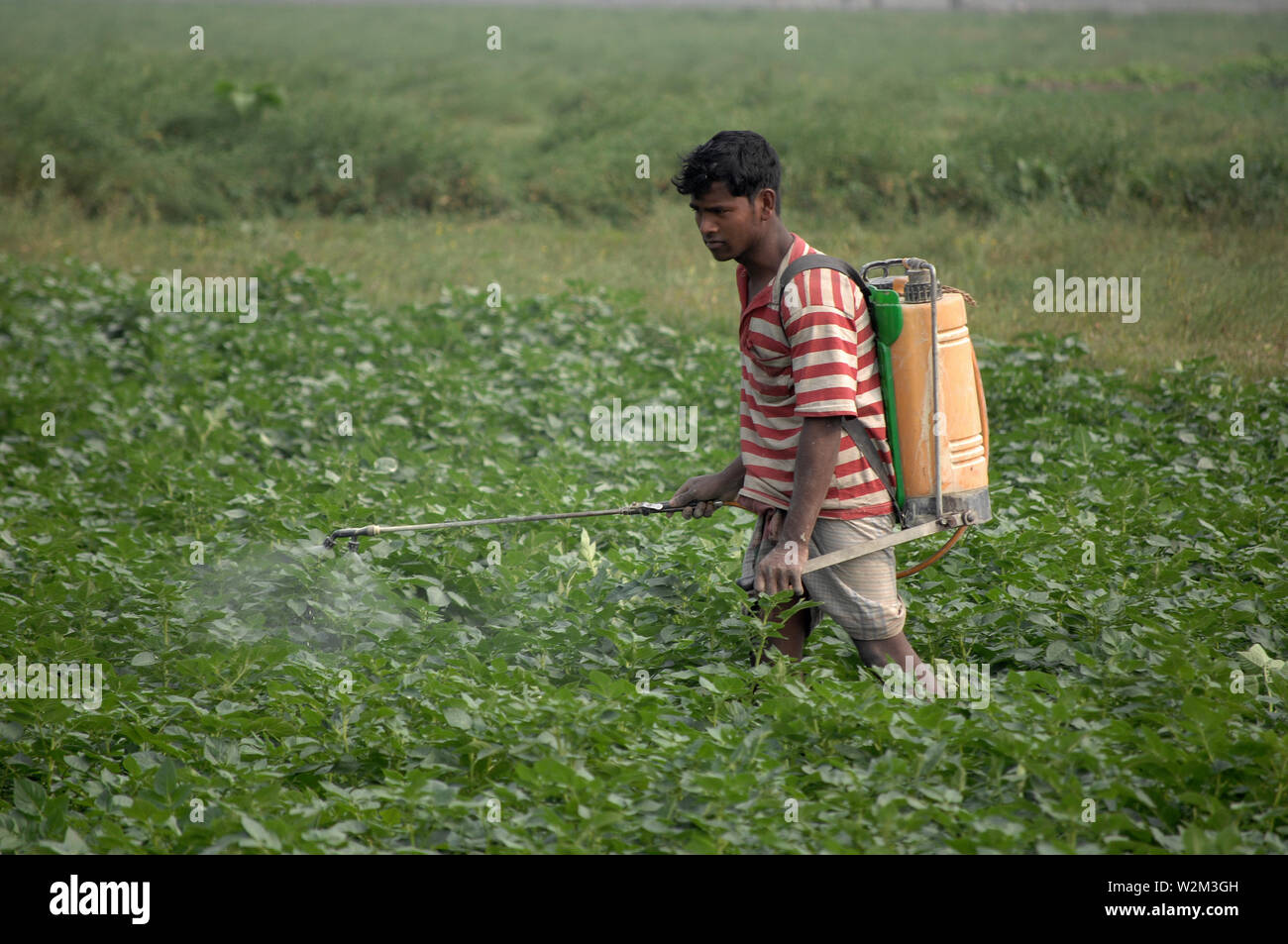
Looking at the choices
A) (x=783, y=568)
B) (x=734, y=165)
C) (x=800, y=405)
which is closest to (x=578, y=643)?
(x=783, y=568)

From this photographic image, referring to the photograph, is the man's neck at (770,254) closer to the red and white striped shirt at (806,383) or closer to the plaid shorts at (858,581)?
the red and white striped shirt at (806,383)

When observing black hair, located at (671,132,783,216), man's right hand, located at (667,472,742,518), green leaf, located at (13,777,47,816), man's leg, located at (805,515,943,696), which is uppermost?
black hair, located at (671,132,783,216)

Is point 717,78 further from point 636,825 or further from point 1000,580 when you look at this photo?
point 636,825

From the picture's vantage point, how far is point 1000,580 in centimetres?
459

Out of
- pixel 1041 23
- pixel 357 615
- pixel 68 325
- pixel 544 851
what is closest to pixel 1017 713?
pixel 544 851

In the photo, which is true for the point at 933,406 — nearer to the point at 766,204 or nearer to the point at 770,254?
the point at 770,254

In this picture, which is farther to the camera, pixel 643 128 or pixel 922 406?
pixel 643 128

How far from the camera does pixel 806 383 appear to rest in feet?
11.0

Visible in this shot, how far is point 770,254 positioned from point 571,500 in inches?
84.0

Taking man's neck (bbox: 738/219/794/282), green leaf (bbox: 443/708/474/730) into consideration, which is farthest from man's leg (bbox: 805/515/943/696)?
green leaf (bbox: 443/708/474/730)

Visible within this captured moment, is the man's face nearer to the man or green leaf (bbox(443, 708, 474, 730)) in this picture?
the man

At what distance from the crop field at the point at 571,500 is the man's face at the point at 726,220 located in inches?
44.1

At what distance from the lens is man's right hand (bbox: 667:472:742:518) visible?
13.0 feet

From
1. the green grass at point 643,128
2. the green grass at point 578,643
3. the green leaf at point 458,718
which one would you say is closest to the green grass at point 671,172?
the green grass at point 643,128
